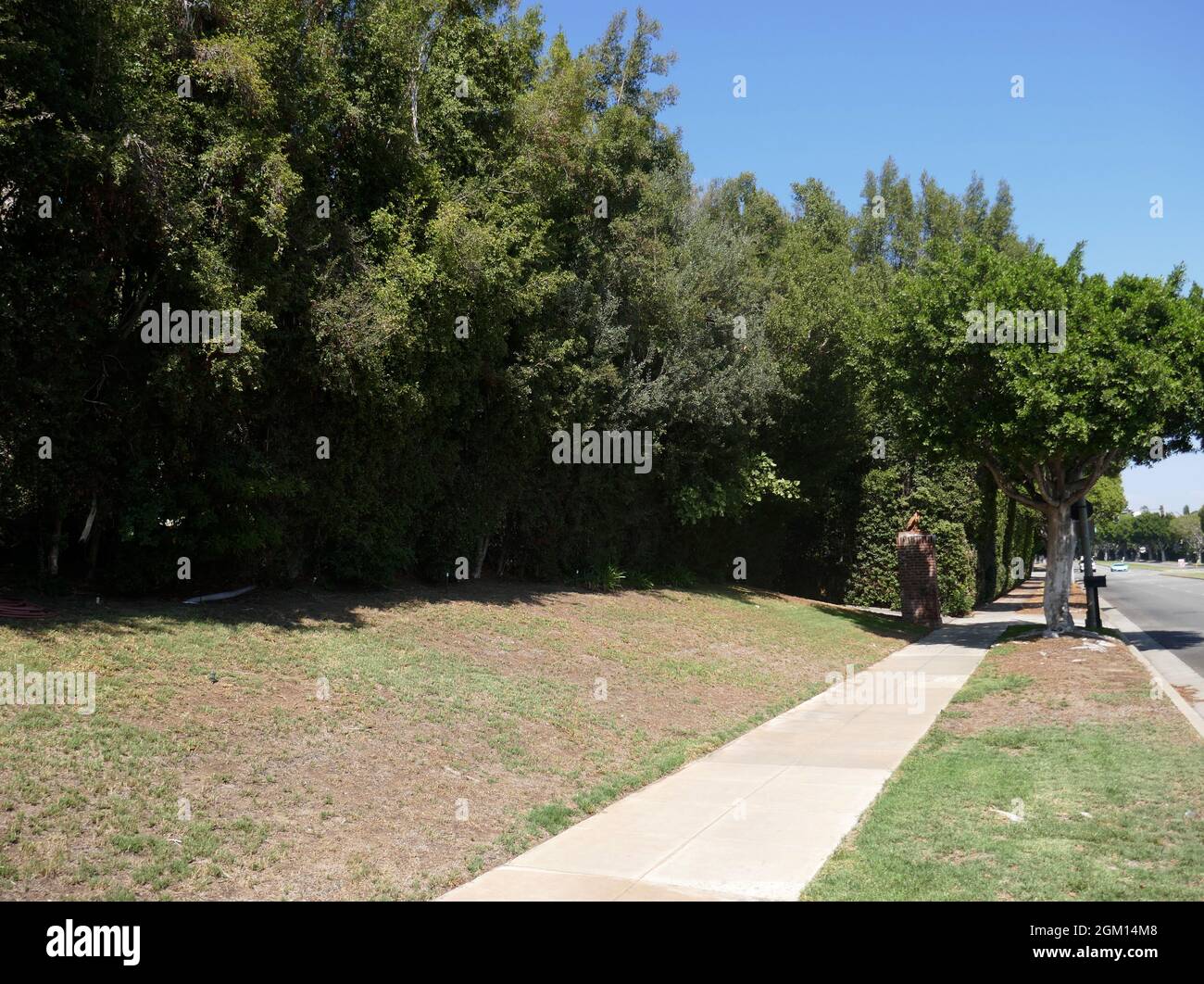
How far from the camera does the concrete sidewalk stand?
5793 millimetres

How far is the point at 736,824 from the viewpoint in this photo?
7.16 meters

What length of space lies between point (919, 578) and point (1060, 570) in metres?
5.70

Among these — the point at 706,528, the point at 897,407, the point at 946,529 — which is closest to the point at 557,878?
the point at 897,407

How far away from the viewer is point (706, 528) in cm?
2348

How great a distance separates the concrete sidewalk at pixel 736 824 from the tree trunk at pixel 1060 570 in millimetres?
7714

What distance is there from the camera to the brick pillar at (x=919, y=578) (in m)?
23.5

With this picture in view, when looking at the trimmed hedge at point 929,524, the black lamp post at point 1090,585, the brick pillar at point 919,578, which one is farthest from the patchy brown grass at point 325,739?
the trimmed hedge at point 929,524

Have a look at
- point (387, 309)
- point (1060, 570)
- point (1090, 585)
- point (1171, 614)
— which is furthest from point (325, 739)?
point (1171, 614)

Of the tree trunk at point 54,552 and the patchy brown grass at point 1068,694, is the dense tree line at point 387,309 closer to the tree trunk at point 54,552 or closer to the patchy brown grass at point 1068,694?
the tree trunk at point 54,552

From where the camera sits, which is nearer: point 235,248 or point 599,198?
point 235,248

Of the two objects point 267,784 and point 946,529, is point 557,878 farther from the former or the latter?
point 946,529

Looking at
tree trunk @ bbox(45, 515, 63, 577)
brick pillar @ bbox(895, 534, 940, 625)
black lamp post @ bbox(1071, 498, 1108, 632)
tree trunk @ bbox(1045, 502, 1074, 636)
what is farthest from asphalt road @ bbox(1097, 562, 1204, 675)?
tree trunk @ bbox(45, 515, 63, 577)

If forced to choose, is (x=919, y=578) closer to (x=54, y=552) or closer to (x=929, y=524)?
(x=929, y=524)

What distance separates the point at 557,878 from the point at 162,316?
7438 millimetres
